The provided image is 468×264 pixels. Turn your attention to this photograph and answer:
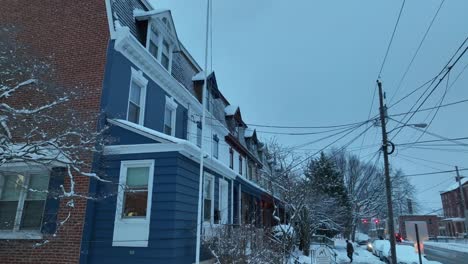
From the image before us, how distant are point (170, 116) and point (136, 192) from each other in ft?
19.5

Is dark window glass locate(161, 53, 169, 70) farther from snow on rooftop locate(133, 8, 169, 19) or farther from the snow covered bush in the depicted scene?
the snow covered bush

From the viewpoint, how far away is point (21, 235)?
34.2 feet

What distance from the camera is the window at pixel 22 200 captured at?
10.8m

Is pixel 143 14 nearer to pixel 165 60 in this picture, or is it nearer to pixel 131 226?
pixel 165 60

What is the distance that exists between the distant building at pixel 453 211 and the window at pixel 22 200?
93943mm

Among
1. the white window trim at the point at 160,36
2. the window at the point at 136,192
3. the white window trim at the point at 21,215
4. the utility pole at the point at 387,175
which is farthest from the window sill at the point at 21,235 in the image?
the utility pole at the point at 387,175

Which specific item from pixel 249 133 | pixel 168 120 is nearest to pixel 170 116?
pixel 168 120

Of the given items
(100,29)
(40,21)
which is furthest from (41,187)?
(40,21)

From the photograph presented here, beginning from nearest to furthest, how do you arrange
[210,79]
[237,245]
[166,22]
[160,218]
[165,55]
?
[160,218]
[237,245]
[166,22]
[165,55]
[210,79]

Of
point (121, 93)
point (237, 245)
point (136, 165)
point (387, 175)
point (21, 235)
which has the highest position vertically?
point (121, 93)

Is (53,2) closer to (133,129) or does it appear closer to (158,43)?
(158,43)

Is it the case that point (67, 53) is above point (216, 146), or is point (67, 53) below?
above

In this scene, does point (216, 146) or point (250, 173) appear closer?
point (216, 146)

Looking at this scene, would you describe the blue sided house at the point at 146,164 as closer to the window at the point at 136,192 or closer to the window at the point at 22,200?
the window at the point at 136,192
